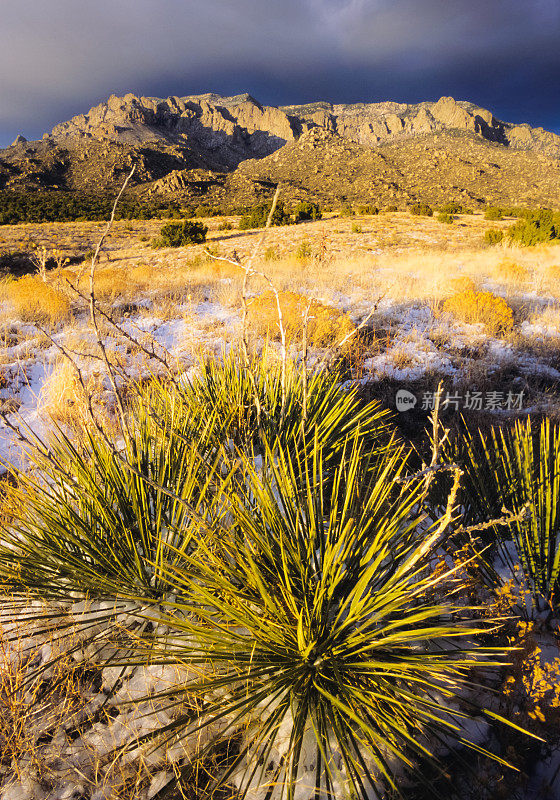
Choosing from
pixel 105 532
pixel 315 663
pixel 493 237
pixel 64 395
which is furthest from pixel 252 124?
pixel 315 663

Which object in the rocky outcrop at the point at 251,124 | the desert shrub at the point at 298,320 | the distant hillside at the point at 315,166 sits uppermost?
the rocky outcrop at the point at 251,124

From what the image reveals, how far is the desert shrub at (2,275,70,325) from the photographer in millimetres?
6114

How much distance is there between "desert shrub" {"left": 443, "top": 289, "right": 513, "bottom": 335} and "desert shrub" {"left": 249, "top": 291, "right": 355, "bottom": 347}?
6.72 feet

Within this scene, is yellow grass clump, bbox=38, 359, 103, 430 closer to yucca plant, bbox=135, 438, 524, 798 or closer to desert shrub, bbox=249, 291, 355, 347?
desert shrub, bbox=249, 291, 355, 347

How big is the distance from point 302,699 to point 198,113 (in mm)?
124696

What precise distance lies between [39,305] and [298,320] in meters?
4.79

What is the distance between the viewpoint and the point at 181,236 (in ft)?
54.3

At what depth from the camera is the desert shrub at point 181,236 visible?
16344 millimetres

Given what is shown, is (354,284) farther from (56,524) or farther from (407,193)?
(407,193)

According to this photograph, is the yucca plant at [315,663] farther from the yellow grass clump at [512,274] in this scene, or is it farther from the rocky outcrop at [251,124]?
the rocky outcrop at [251,124]

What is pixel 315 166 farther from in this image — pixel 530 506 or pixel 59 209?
pixel 530 506

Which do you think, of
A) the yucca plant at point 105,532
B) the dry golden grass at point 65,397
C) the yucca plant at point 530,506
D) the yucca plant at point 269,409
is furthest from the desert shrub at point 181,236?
the yucca plant at point 530,506

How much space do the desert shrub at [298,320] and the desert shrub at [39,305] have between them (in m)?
3.33

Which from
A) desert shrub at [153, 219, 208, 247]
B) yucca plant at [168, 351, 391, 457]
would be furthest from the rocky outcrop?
yucca plant at [168, 351, 391, 457]
